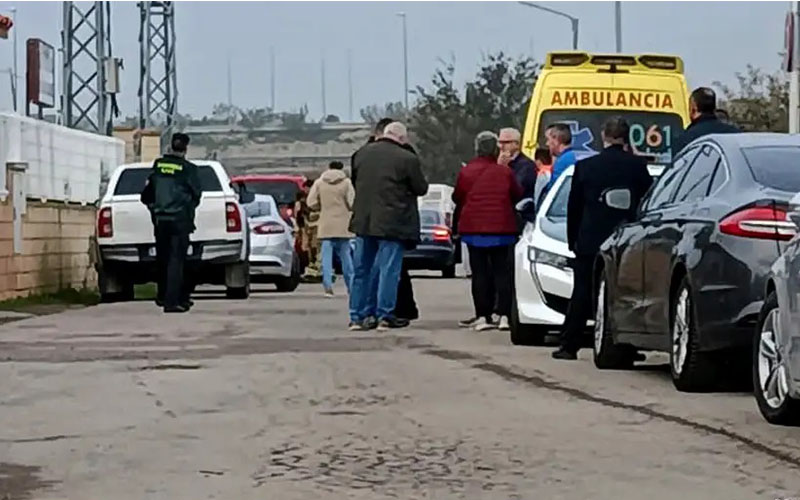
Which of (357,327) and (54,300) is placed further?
(54,300)

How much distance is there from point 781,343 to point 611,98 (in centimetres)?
1496

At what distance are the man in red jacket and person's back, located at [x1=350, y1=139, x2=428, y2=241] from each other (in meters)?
0.48

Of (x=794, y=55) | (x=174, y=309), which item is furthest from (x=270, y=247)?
(x=794, y=55)

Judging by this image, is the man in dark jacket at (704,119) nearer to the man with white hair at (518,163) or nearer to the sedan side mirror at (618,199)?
the man with white hair at (518,163)

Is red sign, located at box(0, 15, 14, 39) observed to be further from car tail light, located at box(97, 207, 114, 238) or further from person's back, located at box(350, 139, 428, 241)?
person's back, located at box(350, 139, 428, 241)

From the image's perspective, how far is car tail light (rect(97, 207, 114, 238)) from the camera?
22.8m

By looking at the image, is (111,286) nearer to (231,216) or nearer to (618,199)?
(231,216)

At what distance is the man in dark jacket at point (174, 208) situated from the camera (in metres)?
20.2

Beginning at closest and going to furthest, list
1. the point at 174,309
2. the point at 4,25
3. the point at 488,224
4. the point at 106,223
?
the point at 488,224, the point at 174,309, the point at 106,223, the point at 4,25

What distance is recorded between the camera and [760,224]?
10.2 metres

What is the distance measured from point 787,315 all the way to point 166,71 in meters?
46.3

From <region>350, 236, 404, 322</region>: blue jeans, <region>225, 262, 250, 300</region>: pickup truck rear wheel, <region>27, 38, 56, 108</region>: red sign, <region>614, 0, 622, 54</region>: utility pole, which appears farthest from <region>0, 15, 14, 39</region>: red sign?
<region>614, 0, 622, 54</region>: utility pole

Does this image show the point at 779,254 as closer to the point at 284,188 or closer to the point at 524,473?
the point at 524,473

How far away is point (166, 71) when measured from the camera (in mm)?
54250
